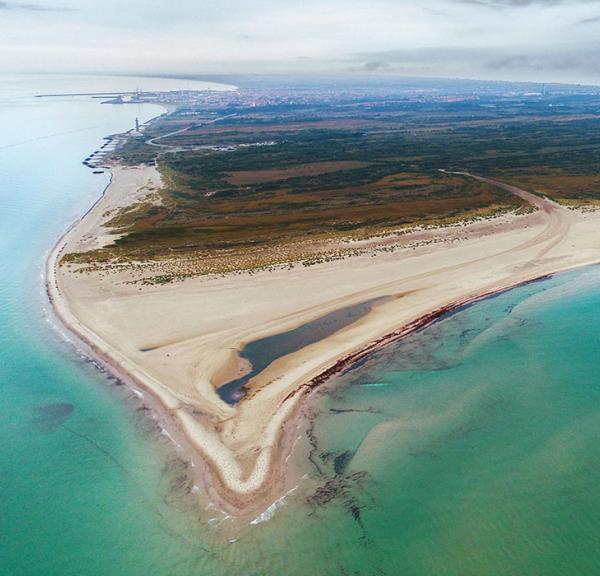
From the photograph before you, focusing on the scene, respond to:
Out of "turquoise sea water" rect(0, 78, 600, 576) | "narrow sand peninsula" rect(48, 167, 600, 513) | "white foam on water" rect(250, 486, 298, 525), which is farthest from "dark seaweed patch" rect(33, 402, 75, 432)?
"white foam on water" rect(250, 486, 298, 525)

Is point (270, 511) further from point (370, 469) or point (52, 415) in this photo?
point (52, 415)

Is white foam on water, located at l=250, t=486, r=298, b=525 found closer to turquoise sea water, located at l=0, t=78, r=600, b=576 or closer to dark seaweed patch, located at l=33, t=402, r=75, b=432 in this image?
turquoise sea water, located at l=0, t=78, r=600, b=576

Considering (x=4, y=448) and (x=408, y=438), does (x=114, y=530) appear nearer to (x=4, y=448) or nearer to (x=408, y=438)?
(x=4, y=448)

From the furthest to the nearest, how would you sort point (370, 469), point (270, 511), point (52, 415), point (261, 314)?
1. point (261, 314)
2. point (52, 415)
3. point (370, 469)
4. point (270, 511)

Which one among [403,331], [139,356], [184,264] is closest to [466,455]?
[403,331]

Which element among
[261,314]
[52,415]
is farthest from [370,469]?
[52,415]

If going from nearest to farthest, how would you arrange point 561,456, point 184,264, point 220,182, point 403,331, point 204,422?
point 561,456
point 204,422
point 403,331
point 184,264
point 220,182
